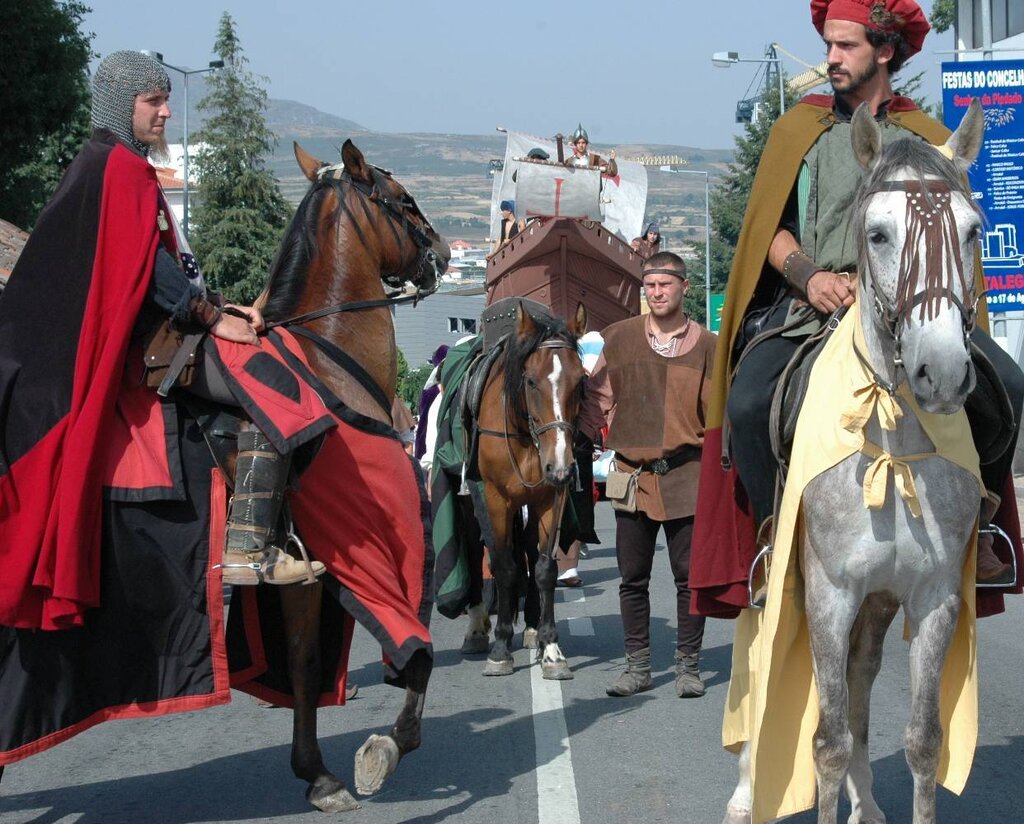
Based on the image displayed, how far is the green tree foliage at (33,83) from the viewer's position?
1016 inches

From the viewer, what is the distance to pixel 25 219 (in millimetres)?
28016

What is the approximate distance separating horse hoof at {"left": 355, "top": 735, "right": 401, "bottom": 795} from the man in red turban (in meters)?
1.37

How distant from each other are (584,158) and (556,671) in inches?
688

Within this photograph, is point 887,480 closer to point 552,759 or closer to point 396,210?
point 396,210

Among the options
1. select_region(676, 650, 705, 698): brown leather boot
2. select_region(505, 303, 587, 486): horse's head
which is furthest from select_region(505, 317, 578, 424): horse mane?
select_region(676, 650, 705, 698): brown leather boot

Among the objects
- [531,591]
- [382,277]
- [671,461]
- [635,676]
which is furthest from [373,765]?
[531,591]

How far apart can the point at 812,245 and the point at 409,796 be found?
2.95 m

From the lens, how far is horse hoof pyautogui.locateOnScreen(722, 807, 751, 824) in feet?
19.1

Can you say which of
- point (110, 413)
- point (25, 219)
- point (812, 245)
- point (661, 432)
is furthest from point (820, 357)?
point (25, 219)

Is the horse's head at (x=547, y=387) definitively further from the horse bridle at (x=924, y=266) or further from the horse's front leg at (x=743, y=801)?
the horse bridle at (x=924, y=266)

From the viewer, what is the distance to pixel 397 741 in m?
6.34

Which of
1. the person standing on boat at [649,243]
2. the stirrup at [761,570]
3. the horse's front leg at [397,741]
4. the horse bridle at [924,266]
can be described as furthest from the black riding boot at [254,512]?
the person standing on boat at [649,243]

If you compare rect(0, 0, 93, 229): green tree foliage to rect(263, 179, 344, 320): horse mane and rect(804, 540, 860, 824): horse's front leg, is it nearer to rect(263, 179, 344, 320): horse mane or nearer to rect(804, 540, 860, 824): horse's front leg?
rect(263, 179, 344, 320): horse mane

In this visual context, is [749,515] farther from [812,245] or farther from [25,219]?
[25,219]
